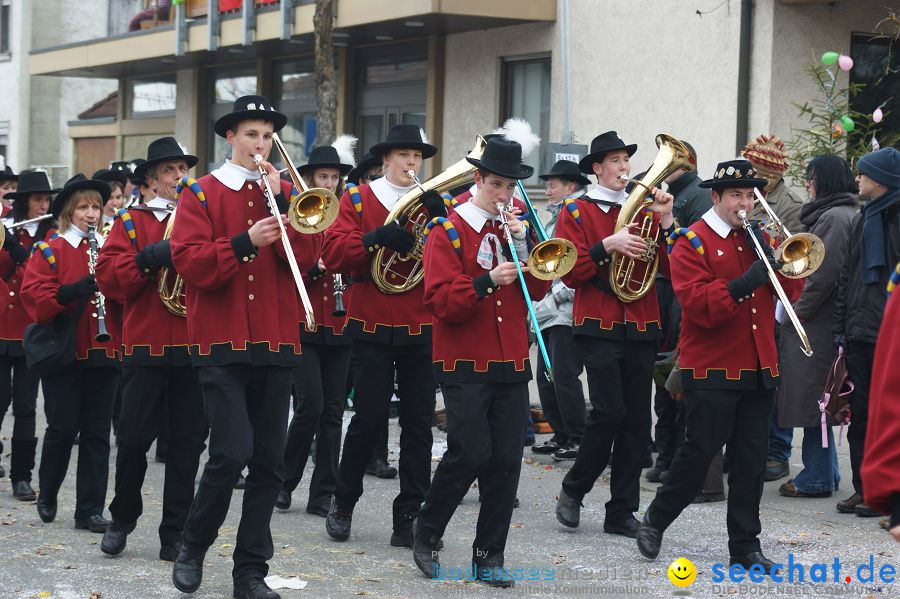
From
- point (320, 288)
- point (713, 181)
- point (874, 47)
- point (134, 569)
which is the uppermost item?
point (874, 47)

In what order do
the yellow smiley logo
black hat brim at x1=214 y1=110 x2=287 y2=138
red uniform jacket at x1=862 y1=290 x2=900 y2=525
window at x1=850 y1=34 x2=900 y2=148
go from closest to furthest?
red uniform jacket at x1=862 y1=290 x2=900 y2=525, black hat brim at x1=214 y1=110 x2=287 y2=138, the yellow smiley logo, window at x1=850 y1=34 x2=900 y2=148

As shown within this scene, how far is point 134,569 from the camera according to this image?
6.90 meters

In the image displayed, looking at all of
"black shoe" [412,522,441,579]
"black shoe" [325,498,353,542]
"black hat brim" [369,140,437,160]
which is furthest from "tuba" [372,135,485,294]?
"black shoe" [412,522,441,579]

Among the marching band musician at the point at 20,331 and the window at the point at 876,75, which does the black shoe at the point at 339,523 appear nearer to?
the marching band musician at the point at 20,331

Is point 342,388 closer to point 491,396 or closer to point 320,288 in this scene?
point 320,288

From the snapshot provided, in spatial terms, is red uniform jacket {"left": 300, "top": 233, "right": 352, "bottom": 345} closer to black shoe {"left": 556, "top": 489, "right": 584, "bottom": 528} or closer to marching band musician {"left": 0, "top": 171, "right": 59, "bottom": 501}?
black shoe {"left": 556, "top": 489, "right": 584, "bottom": 528}

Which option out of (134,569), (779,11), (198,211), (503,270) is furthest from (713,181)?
(779,11)

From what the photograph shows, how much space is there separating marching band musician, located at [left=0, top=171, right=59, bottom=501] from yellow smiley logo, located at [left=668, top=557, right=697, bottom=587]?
4396mm

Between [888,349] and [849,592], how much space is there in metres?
3.61

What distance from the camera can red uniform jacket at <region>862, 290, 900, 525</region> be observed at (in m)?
3.20

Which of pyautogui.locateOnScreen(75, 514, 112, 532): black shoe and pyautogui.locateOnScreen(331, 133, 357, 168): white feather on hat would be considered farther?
pyautogui.locateOnScreen(331, 133, 357, 168): white feather on hat

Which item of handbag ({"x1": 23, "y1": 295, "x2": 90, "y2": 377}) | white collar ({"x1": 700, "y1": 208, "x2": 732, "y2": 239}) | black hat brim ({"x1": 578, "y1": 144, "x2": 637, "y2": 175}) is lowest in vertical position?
handbag ({"x1": 23, "y1": 295, "x2": 90, "y2": 377})

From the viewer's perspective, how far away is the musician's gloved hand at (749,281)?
672cm

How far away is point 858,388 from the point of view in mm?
8086
